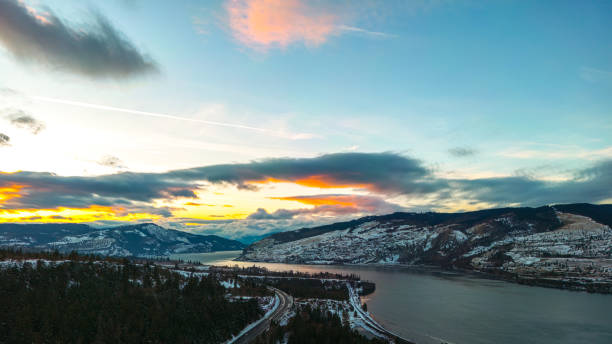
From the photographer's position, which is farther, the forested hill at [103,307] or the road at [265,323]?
the road at [265,323]

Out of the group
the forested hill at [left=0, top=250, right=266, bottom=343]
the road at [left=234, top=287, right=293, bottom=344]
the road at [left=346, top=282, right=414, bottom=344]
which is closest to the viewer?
the forested hill at [left=0, top=250, right=266, bottom=343]

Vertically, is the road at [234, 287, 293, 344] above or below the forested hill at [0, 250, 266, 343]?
below

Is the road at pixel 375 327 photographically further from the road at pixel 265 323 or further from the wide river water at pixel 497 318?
the road at pixel 265 323

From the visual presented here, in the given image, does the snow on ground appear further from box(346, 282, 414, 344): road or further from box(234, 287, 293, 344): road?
box(346, 282, 414, 344): road

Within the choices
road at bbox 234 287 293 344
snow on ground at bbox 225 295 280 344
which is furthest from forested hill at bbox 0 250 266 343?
road at bbox 234 287 293 344

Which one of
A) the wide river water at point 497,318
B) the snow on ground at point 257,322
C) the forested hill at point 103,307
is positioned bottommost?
the wide river water at point 497,318

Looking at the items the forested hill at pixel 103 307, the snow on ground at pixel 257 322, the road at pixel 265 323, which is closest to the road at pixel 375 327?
the road at pixel 265 323

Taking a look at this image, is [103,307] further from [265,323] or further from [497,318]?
[497,318]

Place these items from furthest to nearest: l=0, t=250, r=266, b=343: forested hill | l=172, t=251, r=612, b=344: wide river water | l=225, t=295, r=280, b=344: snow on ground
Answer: l=172, t=251, r=612, b=344: wide river water → l=225, t=295, r=280, b=344: snow on ground → l=0, t=250, r=266, b=343: forested hill

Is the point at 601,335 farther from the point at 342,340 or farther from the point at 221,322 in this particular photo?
the point at 221,322

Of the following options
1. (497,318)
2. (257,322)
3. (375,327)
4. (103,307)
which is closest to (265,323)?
(257,322)

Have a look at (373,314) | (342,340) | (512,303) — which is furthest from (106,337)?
(512,303)
